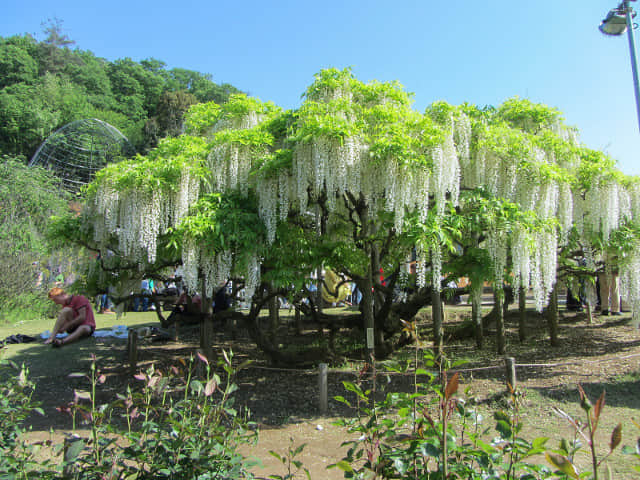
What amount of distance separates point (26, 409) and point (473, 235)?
6.35 m

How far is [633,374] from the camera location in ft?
22.2

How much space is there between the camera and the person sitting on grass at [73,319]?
956 cm

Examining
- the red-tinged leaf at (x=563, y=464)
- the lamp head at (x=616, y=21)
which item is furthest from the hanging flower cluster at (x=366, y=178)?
the red-tinged leaf at (x=563, y=464)

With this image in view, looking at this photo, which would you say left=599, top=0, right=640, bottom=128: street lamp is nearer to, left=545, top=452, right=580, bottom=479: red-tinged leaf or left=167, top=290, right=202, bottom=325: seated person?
left=545, top=452, right=580, bottom=479: red-tinged leaf

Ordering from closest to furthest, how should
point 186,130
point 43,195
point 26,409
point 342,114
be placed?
point 26,409
point 342,114
point 186,130
point 43,195

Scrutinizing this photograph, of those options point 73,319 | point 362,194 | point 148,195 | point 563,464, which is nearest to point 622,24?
point 362,194

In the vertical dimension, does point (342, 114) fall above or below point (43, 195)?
below

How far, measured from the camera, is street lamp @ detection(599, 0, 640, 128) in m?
7.49

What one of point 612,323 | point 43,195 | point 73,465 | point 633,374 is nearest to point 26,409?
point 73,465

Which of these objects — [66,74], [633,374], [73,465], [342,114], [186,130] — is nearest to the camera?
[73,465]

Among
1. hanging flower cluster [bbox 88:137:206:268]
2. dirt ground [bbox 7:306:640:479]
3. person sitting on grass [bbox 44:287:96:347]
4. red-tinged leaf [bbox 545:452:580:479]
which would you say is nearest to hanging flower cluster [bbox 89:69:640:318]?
hanging flower cluster [bbox 88:137:206:268]

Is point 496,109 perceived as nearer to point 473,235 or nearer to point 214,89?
point 473,235

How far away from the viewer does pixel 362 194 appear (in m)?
6.46

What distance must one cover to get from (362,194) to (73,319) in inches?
293
